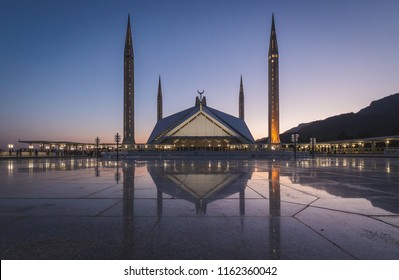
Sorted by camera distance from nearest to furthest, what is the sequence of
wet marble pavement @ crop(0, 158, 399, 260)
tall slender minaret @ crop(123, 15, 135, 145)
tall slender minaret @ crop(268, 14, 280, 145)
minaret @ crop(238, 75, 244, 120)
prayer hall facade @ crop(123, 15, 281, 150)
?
1. wet marble pavement @ crop(0, 158, 399, 260)
2. tall slender minaret @ crop(123, 15, 135, 145)
3. prayer hall facade @ crop(123, 15, 281, 150)
4. tall slender minaret @ crop(268, 14, 280, 145)
5. minaret @ crop(238, 75, 244, 120)

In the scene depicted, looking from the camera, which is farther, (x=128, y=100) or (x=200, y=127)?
(x=200, y=127)

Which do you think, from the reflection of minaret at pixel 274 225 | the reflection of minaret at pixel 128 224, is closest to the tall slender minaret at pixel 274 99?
the reflection of minaret at pixel 274 225

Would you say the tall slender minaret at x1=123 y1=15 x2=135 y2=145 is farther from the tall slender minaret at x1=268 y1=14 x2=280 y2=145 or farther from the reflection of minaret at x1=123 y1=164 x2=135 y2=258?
the reflection of minaret at x1=123 y1=164 x2=135 y2=258

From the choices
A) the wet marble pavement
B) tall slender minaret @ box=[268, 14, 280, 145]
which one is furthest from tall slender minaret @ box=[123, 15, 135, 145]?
the wet marble pavement

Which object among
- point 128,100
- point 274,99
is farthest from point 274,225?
point 274,99

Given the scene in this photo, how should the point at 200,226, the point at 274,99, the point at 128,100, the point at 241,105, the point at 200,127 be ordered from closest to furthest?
the point at 200,226, the point at 128,100, the point at 274,99, the point at 200,127, the point at 241,105

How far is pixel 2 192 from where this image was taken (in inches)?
238

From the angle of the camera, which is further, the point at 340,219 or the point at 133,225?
the point at 340,219

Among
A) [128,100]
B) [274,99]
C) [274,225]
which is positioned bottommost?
[274,225]

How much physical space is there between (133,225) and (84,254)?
946mm

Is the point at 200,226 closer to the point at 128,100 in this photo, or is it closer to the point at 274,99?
the point at 128,100

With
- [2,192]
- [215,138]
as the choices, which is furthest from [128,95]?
[2,192]
